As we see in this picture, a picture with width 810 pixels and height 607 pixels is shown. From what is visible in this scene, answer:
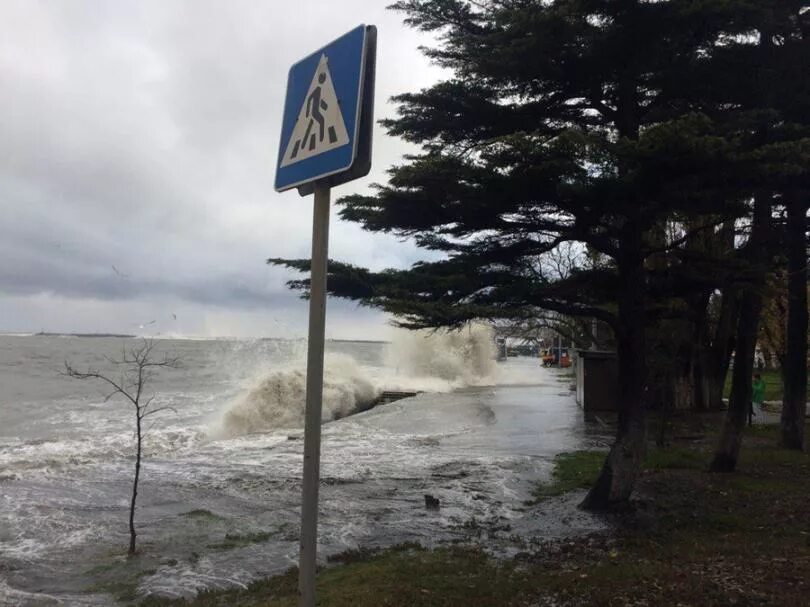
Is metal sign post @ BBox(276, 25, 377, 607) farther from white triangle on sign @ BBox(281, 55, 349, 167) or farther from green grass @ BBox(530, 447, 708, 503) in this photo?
green grass @ BBox(530, 447, 708, 503)

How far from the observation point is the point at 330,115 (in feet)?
8.89

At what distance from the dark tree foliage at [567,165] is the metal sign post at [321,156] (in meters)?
3.71

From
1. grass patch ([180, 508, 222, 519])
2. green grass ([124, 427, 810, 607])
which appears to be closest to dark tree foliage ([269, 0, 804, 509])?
green grass ([124, 427, 810, 607])

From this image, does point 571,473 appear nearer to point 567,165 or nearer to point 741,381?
point 741,381

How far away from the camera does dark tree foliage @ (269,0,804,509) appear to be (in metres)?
6.52

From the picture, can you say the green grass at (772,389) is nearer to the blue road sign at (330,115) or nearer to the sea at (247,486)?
the sea at (247,486)

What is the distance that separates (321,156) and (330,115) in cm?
17

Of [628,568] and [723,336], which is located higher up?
[723,336]

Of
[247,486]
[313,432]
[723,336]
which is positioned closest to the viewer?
[313,432]

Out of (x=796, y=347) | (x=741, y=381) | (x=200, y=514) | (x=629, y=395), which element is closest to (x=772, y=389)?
(x=796, y=347)

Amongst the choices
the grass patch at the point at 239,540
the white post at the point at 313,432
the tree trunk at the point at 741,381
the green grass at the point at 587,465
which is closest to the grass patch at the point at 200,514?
the grass patch at the point at 239,540

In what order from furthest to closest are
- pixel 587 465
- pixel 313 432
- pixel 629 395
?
pixel 587 465 < pixel 629 395 < pixel 313 432

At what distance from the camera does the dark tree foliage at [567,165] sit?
6.52 metres

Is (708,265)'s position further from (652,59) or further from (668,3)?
(668,3)
